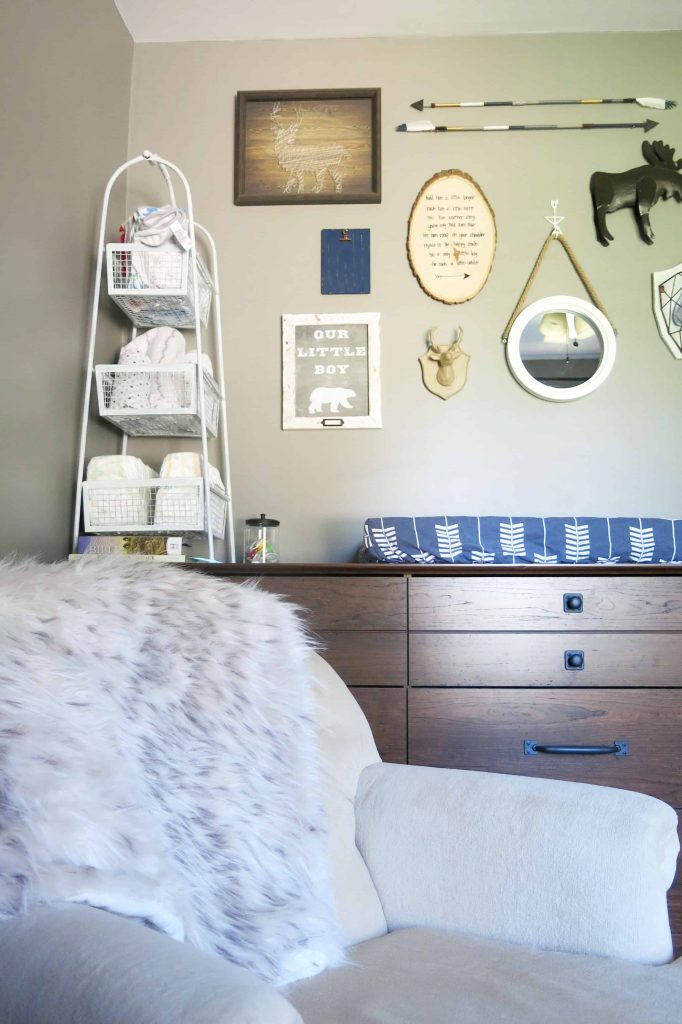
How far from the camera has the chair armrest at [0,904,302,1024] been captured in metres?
0.48

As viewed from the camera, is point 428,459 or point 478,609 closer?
point 478,609

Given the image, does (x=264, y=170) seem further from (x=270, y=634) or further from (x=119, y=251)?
(x=270, y=634)

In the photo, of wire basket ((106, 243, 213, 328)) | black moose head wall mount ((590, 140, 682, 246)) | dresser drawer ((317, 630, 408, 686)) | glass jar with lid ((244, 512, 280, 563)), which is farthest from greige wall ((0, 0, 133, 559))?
black moose head wall mount ((590, 140, 682, 246))

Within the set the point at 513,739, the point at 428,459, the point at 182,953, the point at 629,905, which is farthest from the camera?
the point at 428,459

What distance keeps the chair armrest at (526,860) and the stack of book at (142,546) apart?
1.23 m

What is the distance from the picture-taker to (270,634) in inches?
44.8

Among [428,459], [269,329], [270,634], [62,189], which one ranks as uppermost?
[62,189]

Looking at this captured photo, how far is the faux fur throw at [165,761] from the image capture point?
2.25ft

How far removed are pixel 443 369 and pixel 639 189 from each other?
92 cm

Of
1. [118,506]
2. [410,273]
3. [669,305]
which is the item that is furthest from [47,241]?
[669,305]

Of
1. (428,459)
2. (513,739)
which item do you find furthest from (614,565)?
(428,459)

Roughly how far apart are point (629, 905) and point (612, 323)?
2.23 m

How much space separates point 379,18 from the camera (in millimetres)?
2861

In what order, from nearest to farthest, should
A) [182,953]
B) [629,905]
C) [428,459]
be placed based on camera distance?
[182,953]
[629,905]
[428,459]
